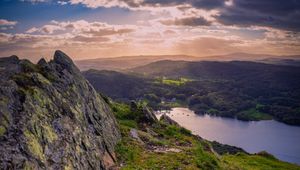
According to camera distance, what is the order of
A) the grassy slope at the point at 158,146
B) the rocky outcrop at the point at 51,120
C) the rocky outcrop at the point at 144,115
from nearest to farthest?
the rocky outcrop at the point at 51,120
the grassy slope at the point at 158,146
the rocky outcrop at the point at 144,115

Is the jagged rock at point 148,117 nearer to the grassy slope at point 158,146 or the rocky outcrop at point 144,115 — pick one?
the rocky outcrop at point 144,115

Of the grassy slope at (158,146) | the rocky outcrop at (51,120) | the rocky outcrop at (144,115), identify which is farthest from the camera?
the rocky outcrop at (144,115)

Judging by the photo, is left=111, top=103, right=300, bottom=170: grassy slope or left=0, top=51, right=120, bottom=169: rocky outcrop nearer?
left=0, top=51, right=120, bottom=169: rocky outcrop

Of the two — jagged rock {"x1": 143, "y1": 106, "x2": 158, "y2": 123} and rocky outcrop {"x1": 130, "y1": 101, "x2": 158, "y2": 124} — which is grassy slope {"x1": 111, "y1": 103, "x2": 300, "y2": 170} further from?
jagged rock {"x1": 143, "y1": 106, "x2": 158, "y2": 123}

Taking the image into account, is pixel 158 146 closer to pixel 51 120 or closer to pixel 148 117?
pixel 148 117

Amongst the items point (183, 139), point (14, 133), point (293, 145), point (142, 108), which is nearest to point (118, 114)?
point (142, 108)

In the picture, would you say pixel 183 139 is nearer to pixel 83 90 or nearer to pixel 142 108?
pixel 142 108

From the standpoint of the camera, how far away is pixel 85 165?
2006cm

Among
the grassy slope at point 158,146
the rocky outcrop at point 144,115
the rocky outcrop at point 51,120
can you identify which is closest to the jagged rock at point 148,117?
the rocky outcrop at point 144,115

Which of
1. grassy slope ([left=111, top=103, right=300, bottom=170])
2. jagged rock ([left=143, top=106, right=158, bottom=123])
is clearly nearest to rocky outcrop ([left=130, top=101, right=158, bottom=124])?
jagged rock ([left=143, top=106, right=158, bottom=123])

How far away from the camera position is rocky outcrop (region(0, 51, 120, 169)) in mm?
15891

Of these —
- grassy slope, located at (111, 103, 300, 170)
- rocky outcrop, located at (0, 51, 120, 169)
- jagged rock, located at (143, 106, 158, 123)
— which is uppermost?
rocky outcrop, located at (0, 51, 120, 169)

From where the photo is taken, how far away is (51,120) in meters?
19.6

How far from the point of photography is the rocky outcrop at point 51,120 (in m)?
15.9
